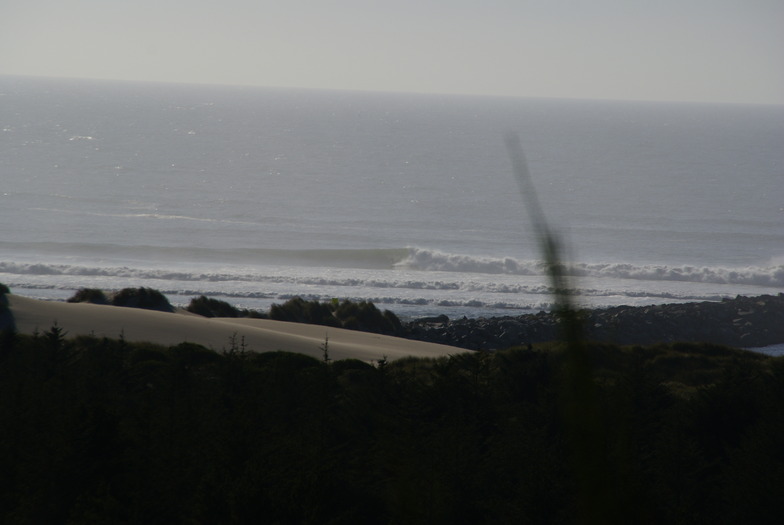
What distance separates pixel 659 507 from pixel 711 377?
8.34 m

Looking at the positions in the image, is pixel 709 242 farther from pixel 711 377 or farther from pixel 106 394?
pixel 106 394

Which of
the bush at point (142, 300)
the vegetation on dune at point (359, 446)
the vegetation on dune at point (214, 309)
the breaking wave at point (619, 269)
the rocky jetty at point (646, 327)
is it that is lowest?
the vegetation on dune at point (359, 446)

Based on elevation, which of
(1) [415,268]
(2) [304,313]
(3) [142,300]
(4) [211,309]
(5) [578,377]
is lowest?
(5) [578,377]

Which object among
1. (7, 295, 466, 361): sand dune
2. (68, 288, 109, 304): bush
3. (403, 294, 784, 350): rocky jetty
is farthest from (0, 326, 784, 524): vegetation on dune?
(68, 288, 109, 304): bush

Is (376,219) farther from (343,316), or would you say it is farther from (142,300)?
(142,300)

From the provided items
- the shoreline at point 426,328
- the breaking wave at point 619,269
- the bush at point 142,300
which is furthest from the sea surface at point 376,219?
the bush at point 142,300

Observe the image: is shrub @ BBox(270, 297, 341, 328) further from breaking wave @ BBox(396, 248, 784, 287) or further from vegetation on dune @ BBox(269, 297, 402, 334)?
breaking wave @ BBox(396, 248, 784, 287)

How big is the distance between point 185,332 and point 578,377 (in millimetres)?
17037

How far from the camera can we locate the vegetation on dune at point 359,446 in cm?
789

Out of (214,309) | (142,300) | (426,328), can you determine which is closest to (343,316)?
(426,328)

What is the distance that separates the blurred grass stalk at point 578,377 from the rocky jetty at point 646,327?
20.5m

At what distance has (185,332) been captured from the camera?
20.8m

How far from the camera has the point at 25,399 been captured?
1025 cm

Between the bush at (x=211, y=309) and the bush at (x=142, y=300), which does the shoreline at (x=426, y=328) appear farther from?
the bush at (x=211, y=309)
